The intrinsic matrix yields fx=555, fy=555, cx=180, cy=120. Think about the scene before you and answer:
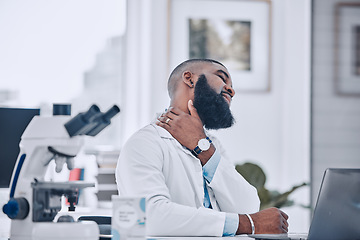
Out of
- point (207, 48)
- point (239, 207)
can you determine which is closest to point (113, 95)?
point (207, 48)

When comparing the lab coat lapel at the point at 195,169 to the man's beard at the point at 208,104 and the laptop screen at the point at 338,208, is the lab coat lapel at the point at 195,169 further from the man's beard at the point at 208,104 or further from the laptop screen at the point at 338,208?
the laptop screen at the point at 338,208

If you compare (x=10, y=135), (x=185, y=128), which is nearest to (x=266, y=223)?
(x=185, y=128)

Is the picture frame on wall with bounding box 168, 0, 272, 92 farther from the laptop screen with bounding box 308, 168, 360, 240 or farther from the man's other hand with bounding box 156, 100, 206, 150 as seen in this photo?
the laptop screen with bounding box 308, 168, 360, 240

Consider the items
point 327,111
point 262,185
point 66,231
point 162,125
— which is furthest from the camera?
point 327,111

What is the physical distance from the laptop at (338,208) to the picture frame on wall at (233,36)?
2.23 m

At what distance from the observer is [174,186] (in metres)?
2.13

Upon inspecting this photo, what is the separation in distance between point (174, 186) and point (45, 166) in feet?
2.22

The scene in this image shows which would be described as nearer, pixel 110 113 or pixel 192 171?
pixel 110 113

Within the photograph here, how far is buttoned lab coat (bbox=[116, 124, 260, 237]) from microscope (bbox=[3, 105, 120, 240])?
1.30 ft

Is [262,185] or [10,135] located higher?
[10,135]

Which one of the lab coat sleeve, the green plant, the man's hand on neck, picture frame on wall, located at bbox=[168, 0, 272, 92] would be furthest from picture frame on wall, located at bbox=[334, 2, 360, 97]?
the lab coat sleeve

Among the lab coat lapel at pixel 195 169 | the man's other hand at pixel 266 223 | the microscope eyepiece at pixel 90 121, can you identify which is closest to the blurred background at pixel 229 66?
the lab coat lapel at pixel 195 169

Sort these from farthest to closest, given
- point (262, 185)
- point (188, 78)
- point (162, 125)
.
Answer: point (262, 185), point (188, 78), point (162, 125)

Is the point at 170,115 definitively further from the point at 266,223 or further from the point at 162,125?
the point at 266,223
